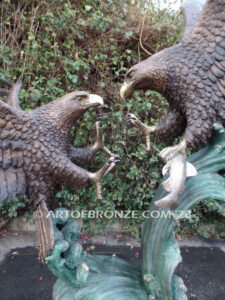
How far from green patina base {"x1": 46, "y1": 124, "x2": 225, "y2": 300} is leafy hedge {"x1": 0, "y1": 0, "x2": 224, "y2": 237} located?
109 cm

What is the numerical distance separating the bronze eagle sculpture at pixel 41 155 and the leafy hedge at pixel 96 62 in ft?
2.98

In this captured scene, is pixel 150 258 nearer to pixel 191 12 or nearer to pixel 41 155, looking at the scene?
pixel 41 155

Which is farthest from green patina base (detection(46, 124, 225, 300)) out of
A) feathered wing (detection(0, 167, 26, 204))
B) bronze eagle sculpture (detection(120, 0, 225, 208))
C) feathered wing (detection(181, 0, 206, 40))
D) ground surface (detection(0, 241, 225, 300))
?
ground surface (detection(0, 241, 225, 300))

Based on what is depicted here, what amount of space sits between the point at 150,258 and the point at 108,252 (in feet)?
4.05

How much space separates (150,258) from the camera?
878mm

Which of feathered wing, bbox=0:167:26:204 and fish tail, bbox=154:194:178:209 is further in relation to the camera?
feathered wing, bbox=0:167:26:204

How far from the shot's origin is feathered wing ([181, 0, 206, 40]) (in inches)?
41.2

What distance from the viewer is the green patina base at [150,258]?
2.70ft

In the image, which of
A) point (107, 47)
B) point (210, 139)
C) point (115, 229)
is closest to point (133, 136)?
point (107, 47)

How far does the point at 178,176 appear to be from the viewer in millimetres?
722

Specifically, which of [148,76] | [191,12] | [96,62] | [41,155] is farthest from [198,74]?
[96,62]

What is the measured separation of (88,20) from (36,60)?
1.86ft

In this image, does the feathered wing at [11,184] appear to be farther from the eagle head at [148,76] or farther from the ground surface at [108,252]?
the ground surface at [108,252]

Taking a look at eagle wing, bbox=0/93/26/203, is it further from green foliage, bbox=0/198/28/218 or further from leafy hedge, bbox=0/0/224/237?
green foliage, bbox=0/198/28/218
